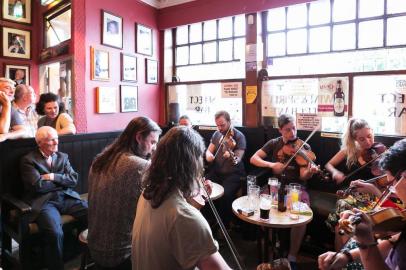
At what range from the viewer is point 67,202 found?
2.51 meters

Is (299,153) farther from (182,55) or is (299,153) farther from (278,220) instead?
(182,55)

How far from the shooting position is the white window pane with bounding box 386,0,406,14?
300 cm

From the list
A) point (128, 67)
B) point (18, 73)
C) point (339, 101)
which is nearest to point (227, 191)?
point (339, 101)

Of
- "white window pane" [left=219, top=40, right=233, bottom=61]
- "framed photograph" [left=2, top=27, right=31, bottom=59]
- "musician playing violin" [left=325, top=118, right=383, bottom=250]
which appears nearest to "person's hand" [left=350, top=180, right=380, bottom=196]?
"musician playing violin" [left=325, top=118, right=383, bottom=250]

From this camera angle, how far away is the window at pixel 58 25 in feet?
12.2

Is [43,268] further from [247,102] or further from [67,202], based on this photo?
[247,102]

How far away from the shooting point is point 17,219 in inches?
91.0

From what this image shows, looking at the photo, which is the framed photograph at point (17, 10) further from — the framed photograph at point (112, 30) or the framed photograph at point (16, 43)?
the framed photograph at point (112, 30)

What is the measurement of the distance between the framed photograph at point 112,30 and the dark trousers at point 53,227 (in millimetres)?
2214

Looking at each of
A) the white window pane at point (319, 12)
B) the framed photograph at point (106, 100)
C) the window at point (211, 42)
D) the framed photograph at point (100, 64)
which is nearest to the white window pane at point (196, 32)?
the window at point (211, 42)

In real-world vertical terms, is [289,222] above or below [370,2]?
below

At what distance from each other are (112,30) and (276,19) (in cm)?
212

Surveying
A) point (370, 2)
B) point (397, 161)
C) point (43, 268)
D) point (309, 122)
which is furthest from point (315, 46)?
point (43, 268)

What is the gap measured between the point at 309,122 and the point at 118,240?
8.83 feet
